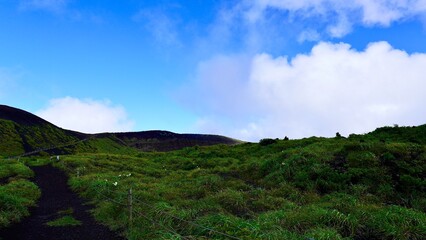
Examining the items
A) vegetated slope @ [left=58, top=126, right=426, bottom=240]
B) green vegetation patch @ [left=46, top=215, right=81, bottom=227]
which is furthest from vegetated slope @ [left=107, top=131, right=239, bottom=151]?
green vegetation patch @ [left=46, top=215, right=81, bottom=227]

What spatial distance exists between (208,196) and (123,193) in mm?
4419

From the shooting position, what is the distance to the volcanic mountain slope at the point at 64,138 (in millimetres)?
122750

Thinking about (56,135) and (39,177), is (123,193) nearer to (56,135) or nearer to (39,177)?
(39,177)

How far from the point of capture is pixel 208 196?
17.0m

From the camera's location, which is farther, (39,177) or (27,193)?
(39,177)

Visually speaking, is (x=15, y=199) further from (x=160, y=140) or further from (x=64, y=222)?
(x=160, y=140)

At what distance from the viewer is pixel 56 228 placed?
1418cm

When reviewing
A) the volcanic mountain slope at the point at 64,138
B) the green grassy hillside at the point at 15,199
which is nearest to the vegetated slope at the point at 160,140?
the volcanic mountain slope at the point at 64,138

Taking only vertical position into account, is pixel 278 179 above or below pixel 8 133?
below

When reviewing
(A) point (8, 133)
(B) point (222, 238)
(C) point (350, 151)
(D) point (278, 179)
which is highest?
(A) point (8, 133)

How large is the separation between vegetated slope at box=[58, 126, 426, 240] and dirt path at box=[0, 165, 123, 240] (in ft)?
2.15

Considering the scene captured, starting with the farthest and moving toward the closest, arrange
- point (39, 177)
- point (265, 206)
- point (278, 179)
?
point (39, 177) → point (278, 179) → point (265, 206)

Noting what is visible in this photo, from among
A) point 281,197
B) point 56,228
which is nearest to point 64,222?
point 56,228

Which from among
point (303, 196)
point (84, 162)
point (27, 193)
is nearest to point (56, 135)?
point (84, 162)
